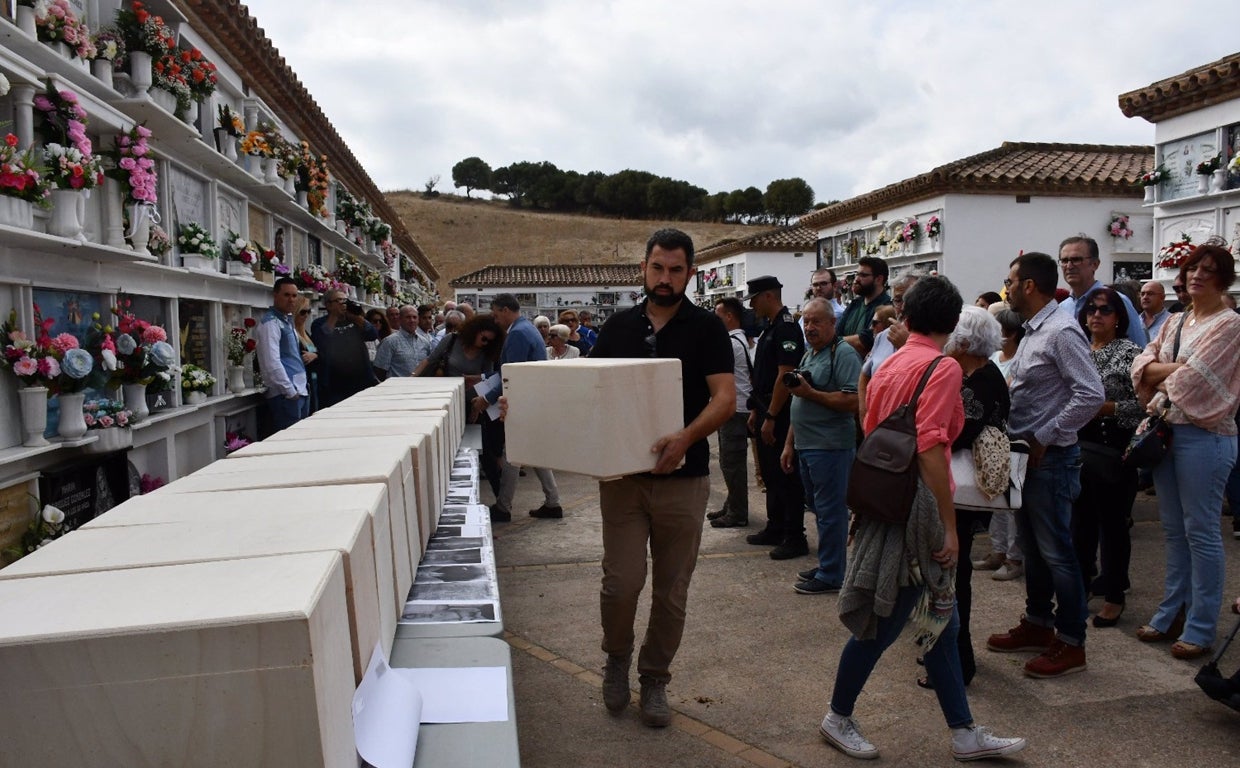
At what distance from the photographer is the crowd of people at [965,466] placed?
3352 mm

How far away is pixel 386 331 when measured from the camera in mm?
13953

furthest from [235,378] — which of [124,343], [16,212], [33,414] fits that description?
[16,212]

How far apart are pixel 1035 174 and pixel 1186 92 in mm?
7285

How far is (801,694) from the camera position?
4.10m

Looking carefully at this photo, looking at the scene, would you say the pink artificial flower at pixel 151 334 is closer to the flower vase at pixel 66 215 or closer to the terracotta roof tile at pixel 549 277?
the flower vase at pixel 66 215

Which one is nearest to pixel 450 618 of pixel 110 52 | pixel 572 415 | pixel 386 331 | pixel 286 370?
pixel 572 415

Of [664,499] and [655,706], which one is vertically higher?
[664,499]

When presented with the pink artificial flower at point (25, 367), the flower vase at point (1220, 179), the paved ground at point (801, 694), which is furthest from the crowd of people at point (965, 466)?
the flower vase at point (1220, 179)

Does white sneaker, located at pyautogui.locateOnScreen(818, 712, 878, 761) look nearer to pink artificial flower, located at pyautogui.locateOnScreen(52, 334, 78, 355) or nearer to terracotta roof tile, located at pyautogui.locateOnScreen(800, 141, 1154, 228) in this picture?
pink artificial flower, located at pyautogui.locateOnScreen(52, 334, 78, 355)

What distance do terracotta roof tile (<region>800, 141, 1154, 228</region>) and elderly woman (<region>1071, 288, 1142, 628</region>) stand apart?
16789 mm

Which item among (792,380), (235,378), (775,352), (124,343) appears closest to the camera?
(124,343)

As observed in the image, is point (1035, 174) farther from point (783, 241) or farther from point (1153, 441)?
point (1153, 441)

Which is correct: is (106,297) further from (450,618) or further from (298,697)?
(298,697)

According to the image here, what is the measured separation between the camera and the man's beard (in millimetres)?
3729
